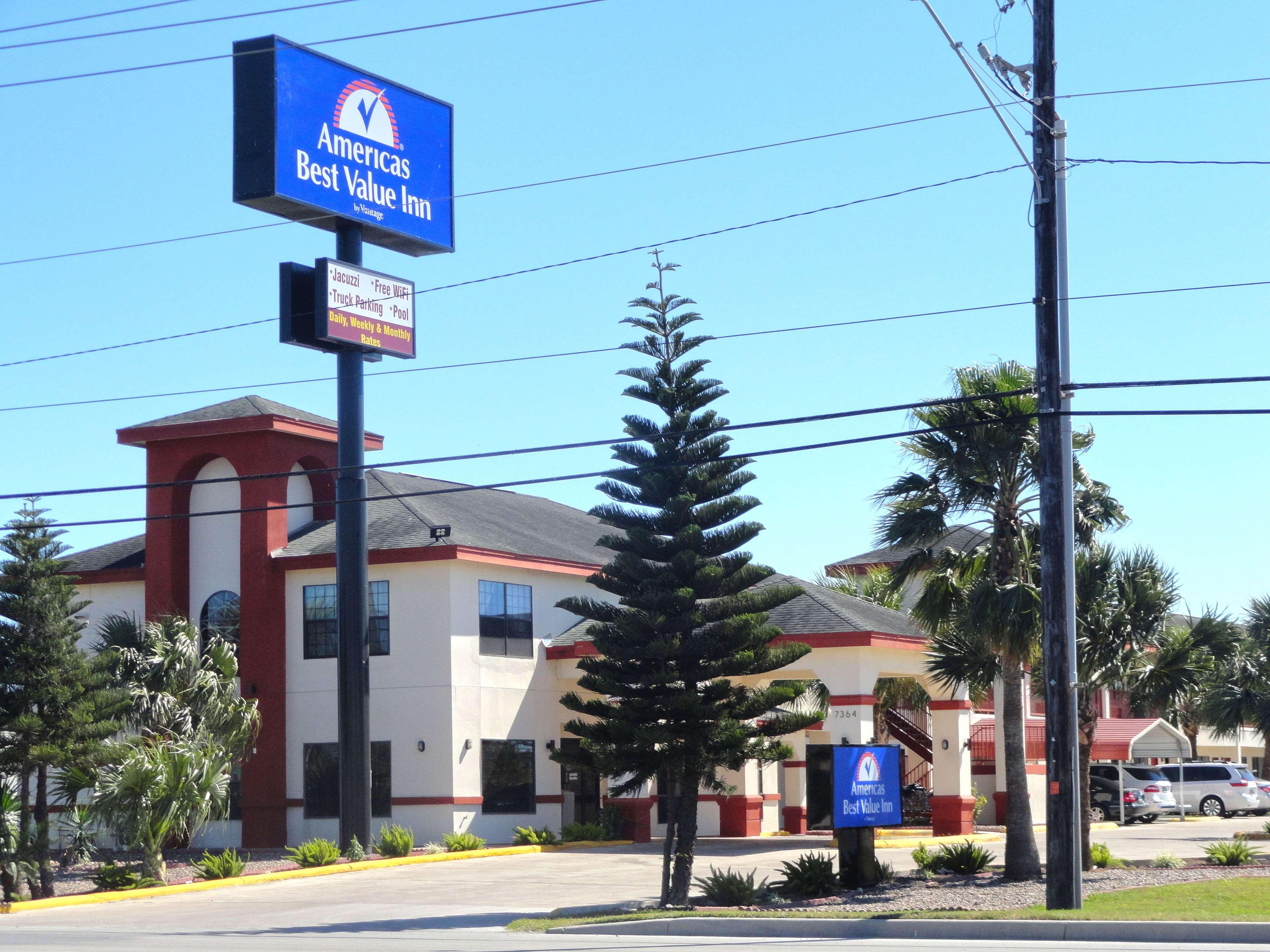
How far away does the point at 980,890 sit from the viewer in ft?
65.2

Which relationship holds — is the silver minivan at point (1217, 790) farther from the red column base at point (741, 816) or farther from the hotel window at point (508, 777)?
the hotel window at point (508, 777)

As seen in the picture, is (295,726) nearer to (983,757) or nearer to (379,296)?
(379,296)

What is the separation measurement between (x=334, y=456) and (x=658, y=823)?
11.5 metres

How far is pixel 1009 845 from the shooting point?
21.3m

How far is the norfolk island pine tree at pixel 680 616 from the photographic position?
20859 mm

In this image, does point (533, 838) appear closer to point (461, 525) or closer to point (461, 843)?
point (461, 843)

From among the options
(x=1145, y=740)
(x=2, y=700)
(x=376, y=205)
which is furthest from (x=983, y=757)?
(x=2, y=700)

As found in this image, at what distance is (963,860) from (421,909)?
7.79 m

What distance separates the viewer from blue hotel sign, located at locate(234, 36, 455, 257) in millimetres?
27984

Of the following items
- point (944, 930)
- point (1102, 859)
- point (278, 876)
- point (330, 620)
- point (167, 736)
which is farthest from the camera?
point (330, 620)

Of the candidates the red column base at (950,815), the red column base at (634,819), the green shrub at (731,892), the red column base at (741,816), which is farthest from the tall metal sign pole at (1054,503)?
the red column base at (634,819)

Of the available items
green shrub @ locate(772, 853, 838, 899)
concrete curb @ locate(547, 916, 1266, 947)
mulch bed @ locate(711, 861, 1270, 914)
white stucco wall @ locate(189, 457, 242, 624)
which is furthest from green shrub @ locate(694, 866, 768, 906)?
white stucco wall @ locate(189, 457, 242, 624)

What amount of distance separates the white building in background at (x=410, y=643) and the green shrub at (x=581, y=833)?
1.08 m

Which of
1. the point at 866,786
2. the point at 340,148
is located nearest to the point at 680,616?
the point at 866,786
